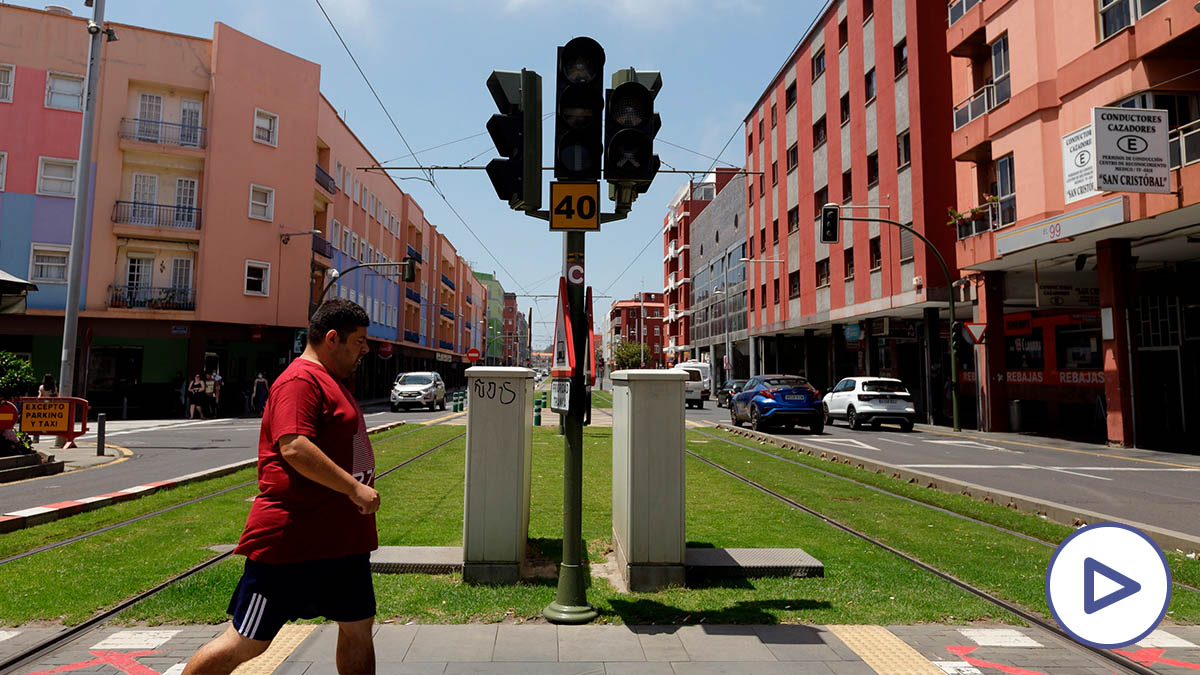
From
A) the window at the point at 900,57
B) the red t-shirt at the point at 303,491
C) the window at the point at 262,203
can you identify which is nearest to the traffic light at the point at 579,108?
the red t-shirt at the point at 303,491

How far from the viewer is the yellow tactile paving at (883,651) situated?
3.62 metres

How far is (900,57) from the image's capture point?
27.9 meters

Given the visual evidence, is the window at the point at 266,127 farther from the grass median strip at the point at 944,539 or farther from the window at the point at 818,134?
the grass median strip at the point at 944,539

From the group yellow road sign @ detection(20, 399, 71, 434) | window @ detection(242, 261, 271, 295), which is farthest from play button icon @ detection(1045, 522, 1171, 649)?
window @ detection(242, 261, 271, 295)

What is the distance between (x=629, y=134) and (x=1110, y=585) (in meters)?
3.42

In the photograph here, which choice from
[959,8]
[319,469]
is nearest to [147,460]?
[319,469]

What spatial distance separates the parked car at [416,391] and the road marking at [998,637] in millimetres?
31227

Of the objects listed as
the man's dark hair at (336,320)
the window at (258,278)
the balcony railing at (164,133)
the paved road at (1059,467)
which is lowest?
the paved road at (1059,467)

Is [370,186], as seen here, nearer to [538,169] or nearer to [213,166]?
[213,166]

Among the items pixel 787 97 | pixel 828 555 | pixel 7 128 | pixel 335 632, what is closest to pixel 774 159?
pixel 787 97

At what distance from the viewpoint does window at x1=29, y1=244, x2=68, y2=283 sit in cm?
2828

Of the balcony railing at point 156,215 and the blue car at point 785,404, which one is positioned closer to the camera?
the blue car at point 785,404

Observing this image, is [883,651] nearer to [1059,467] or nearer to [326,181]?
[1059,467]

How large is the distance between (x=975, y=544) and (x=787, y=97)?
37.9 meters
